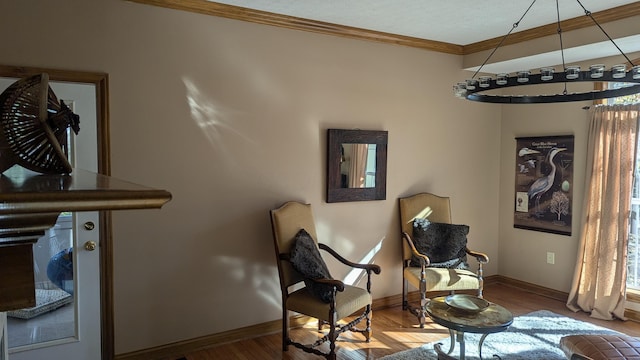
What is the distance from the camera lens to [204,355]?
3582 mm

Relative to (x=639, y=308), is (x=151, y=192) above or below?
above

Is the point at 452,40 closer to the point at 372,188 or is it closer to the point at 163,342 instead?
the point at 372,188

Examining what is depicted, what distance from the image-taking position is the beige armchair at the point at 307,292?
3342 mm

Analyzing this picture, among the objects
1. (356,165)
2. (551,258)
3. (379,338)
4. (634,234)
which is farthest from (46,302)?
(634,234)

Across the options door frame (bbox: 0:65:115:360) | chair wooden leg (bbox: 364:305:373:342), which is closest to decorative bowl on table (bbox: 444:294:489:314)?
chair wooden leg (bbox: 364:305:373:342)

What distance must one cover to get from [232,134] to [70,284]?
5.31 feet

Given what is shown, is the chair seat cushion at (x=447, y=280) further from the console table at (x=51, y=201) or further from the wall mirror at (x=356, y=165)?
the console table at (x=51, y=201)

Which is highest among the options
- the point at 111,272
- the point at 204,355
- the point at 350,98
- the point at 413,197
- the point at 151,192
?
the point at 350,98

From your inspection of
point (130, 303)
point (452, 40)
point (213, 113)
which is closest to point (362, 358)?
point (130, 303)

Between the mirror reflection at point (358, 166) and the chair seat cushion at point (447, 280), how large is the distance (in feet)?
3.26

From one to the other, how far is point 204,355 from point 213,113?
1931mm

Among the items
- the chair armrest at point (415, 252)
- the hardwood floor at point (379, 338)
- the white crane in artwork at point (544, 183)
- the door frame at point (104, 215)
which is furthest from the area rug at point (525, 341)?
the door frame at point (104, 215)

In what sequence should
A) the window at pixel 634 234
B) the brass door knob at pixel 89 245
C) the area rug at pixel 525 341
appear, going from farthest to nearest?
1. the window at pixel 634 234
2. the area rug at pixel 525 341
3. the brass door knob at pixel 89 245

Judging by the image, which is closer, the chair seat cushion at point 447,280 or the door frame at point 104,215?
the door frame at point 104,215
